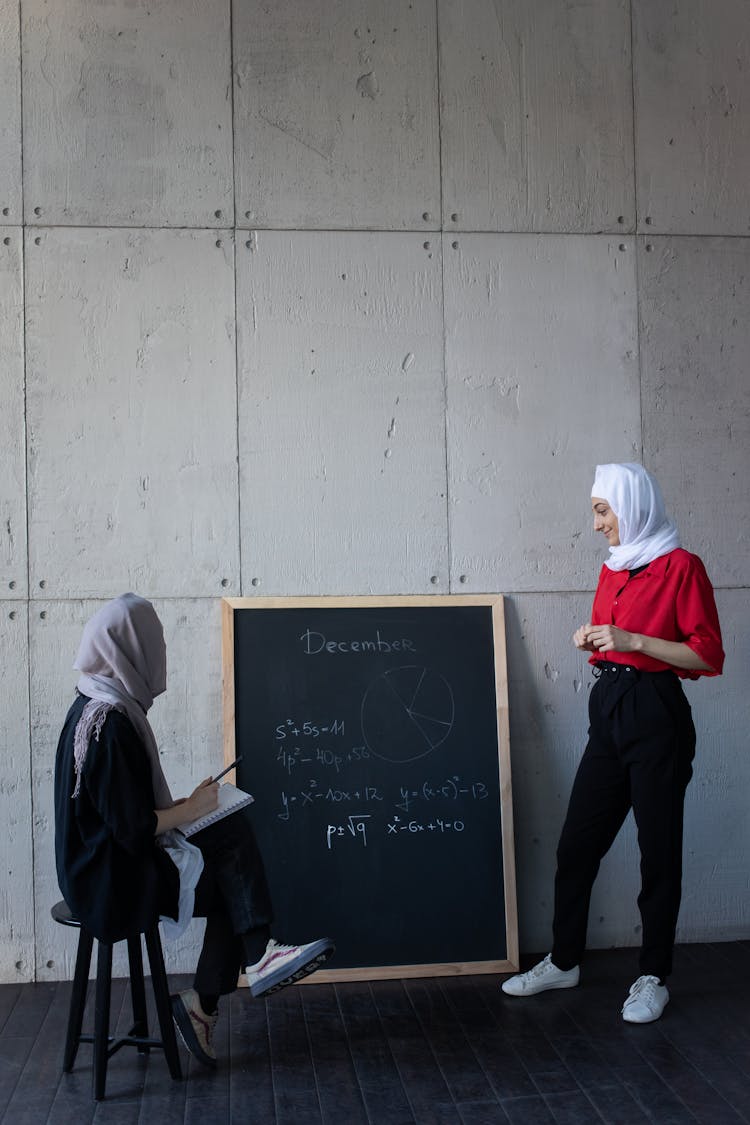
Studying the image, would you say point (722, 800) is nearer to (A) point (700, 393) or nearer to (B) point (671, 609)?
(B) point (671, 609)

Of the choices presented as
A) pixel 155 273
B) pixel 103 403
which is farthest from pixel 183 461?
pixel 155 273

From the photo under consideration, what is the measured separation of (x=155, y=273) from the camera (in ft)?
12.8

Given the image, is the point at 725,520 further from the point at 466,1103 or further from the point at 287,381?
the point at 466,1103

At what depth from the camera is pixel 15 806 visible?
3791mm

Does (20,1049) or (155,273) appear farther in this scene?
(155,273)

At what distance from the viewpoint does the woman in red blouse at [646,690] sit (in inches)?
131

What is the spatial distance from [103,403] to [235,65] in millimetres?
1268

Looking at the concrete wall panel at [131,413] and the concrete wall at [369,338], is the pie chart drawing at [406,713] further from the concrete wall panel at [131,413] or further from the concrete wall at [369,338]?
the concrete wall panel at [131,413]

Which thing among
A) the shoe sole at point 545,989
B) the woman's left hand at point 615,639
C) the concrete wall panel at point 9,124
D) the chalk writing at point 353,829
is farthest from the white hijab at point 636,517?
the concrete wall panel at point 9,124

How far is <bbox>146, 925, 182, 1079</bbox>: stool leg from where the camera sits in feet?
9.53

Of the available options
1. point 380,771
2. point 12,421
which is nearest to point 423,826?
point 380,771

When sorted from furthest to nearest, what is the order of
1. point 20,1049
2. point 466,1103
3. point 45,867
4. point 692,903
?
point 692,903, point 45,867, point 20,1049, point 466,1103

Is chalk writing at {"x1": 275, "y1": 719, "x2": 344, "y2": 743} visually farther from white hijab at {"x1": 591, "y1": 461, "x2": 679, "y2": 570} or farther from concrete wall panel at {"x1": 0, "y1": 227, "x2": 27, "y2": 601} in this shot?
white hijab at {"x1": 591, "y1": 461, "x2": 679, "y2": 570}

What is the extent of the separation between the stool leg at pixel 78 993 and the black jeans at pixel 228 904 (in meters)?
0.30
